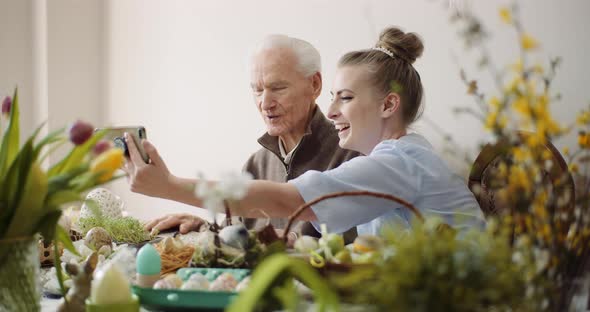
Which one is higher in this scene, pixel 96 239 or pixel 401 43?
pixel 401 43

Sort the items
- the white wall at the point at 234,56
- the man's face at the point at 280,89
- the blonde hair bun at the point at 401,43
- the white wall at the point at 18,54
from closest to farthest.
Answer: the blonde hair bun at the point at 401,43 → the white wall at the point at 234,56 → the man's face at the point at 280,89 → the white wall at the point at 18,54

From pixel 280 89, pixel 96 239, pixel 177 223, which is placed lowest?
pixel 177 223

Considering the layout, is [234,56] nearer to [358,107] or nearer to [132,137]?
[358,107]

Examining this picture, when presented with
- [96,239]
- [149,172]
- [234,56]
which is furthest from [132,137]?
[234,56]

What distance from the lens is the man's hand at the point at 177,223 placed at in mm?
2162

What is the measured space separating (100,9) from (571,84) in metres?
3.44

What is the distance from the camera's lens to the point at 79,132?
92 cm

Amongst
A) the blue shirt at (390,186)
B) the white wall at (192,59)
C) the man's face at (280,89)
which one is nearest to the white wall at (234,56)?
the white wall at (192,59)

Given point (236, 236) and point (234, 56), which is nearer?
point (236, 236)

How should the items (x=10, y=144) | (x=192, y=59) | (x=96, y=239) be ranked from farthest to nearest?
(x=192, y=59) → (x=96, y=239) → (x=10, y=144)

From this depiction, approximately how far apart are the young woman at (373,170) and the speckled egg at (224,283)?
0.41m

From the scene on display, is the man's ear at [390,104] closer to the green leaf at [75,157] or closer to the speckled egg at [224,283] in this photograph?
the speckled egg at [224,283]

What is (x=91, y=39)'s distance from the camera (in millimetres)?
4566

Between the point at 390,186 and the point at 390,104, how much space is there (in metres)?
0.29
